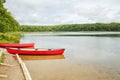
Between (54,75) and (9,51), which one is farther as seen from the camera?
(9,51)

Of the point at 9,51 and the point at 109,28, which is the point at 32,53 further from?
the point at 109,28

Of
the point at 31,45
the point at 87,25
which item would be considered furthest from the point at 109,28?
the point at 31,45

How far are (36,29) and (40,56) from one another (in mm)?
166319

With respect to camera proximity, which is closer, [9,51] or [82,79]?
[82,79]

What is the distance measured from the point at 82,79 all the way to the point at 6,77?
17.6ft

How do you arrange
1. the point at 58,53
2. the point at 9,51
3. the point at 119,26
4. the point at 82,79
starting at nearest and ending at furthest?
the point at 82,79 < the point at 9,51 < the point at 58,53 < the point at 119,26

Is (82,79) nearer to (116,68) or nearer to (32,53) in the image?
(116,68)

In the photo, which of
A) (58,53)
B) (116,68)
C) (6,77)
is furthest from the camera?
(58,53)

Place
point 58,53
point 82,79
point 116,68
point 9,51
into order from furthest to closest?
point 58,53
point 9,51
point 116,68
point 82,79

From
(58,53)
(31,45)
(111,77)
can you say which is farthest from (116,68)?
A: (31,45)

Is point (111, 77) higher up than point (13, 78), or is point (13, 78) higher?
point (13, 78)

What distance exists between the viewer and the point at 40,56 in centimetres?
2411

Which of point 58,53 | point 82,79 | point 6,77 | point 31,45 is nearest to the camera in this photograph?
point 6,77

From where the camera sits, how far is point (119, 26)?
16638cm
